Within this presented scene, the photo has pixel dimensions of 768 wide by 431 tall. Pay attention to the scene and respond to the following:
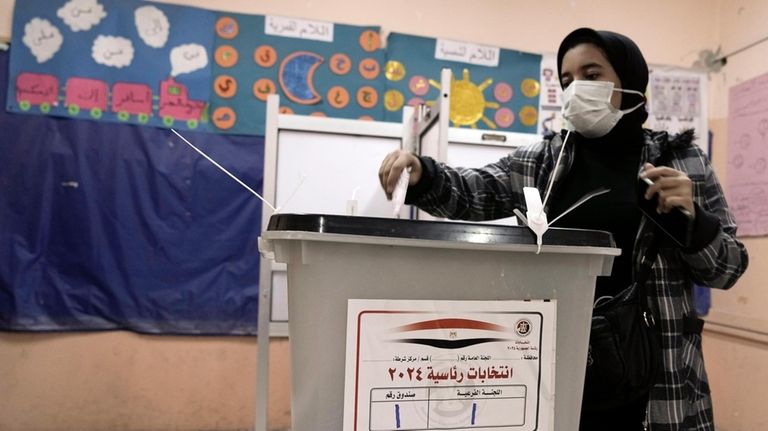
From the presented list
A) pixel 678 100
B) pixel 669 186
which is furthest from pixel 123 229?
pixel 678 100

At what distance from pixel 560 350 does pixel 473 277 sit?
118mm

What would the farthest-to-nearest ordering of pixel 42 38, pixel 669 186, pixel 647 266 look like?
pixel 42 38 → pixel 647 266 → pixel 669 186

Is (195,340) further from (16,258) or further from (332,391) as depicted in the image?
(332,391)

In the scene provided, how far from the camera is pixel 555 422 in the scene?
1.56 ft

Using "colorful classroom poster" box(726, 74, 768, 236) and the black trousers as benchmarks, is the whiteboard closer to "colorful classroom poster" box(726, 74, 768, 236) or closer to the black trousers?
the black trousers

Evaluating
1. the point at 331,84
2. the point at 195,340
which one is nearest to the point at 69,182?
the point at 195,340

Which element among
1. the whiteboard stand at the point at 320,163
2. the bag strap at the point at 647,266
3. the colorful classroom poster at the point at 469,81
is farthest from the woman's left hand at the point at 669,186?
the colorful classroom poster at the point at 469,81

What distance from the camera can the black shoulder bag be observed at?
606 millimetres

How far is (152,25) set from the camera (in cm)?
202

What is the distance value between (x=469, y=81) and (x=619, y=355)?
1.84 m

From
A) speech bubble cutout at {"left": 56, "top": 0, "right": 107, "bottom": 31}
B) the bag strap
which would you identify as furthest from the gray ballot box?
speech bubble cutout at {"left": 56, "top": 0, "right": 107, "bottom": 31}

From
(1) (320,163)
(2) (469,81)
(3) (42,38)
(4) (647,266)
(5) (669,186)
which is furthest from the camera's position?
(2) (469,81)

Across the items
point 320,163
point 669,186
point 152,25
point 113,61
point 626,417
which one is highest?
point 152,25

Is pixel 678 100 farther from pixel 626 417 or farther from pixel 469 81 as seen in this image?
pixel 626 417
